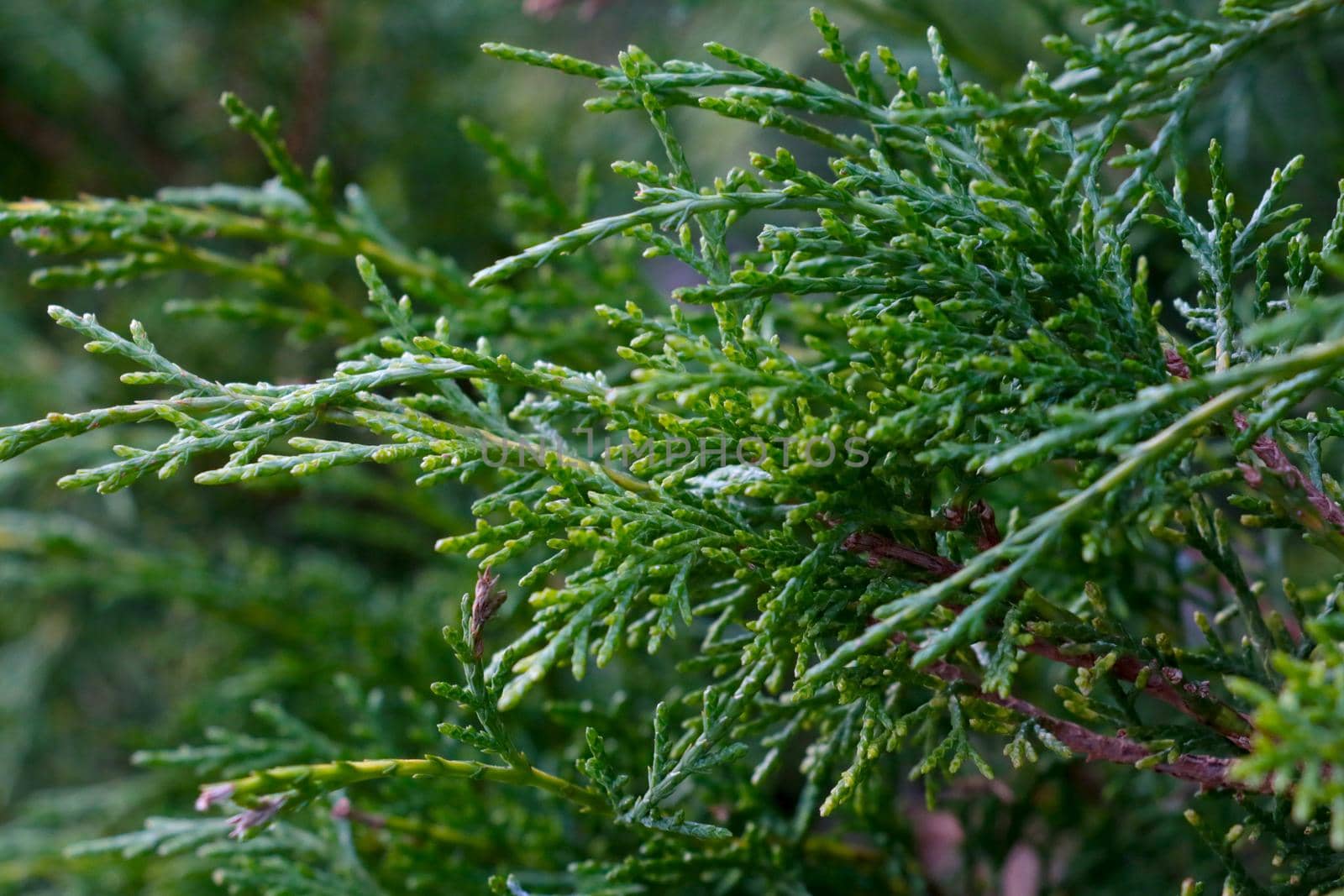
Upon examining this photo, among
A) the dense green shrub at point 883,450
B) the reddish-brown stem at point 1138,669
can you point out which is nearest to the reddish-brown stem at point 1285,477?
the dense green shrub at point 883,450

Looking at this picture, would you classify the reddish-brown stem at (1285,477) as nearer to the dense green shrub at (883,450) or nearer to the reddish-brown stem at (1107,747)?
the dense green shrub at (883,450)

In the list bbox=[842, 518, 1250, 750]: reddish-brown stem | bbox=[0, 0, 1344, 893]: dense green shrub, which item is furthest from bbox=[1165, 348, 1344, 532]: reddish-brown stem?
bbox=[842, 518, 1250, 750]: reddish-brown stem

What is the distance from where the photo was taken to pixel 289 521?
2.53 m

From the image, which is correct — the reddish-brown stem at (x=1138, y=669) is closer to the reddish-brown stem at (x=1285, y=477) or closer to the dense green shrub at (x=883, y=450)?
the dense green shrub at (x=883, y=450)

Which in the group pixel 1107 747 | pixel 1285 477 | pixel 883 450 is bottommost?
pixel 1107 747

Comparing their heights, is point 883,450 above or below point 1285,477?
above

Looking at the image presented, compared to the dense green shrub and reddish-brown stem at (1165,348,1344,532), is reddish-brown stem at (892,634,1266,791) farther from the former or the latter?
reddish-brown stem at (1165,348,1344,532)

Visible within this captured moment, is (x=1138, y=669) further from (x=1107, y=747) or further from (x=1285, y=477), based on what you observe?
(x=1285, y=477)

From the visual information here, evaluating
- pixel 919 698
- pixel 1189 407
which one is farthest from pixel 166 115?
pixel 1189 407

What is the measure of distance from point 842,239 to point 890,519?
201 millimetres

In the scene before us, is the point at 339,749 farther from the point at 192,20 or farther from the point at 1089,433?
the point at 192,20

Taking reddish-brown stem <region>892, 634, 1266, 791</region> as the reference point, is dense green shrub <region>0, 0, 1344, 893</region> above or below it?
above

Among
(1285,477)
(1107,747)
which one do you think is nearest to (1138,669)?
(1107,747)

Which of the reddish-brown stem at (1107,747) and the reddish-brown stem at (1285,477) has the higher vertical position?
the reddish-brown stem at (1285,477)
